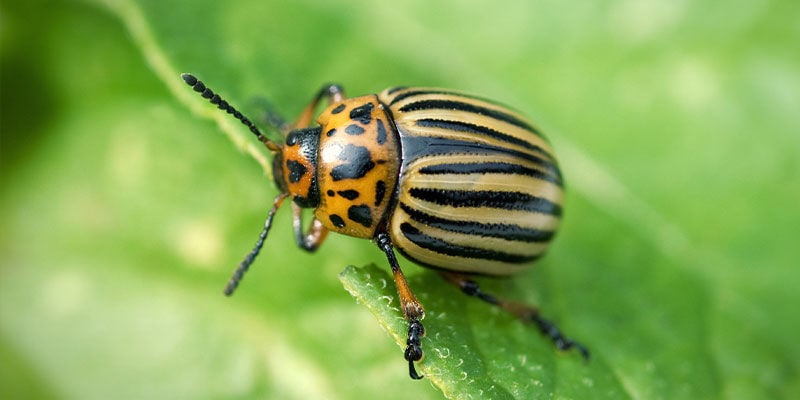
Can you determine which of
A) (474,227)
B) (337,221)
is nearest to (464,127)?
(474,227)

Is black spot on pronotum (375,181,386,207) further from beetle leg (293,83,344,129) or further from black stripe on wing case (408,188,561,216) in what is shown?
beetle leg (293,83,344,129)

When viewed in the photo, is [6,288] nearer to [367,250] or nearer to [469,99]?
[367,250]

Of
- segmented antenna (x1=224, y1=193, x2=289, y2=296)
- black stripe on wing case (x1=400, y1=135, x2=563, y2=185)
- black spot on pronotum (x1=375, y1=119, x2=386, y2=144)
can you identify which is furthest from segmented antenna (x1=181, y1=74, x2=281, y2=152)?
black stripe on wing case (x1=400, y1=135, x2=563, y2=185)

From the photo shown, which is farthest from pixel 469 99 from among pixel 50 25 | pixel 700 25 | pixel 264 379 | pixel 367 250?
pixel 50 25

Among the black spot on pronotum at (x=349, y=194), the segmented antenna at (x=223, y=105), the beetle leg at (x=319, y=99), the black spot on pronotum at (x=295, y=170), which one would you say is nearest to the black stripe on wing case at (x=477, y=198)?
the black spot on pronotum at (x=349, y=194)

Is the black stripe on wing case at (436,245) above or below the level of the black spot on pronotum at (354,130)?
below

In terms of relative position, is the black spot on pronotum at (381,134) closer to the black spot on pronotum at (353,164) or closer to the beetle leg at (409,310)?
the black spot on pronotum at (353,164)
